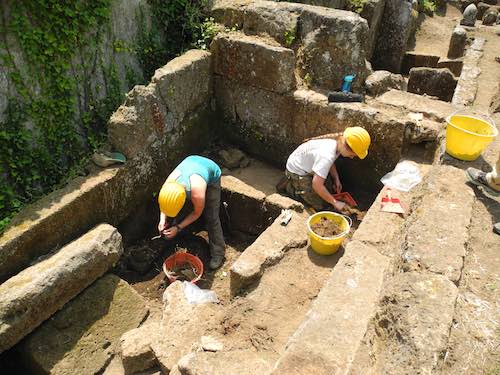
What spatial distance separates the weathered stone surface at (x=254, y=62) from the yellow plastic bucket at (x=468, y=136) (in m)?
2.08

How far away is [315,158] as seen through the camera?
4883mm

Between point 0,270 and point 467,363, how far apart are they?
3728 mm

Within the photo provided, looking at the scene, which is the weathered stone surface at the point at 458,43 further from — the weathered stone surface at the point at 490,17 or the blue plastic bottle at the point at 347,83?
the blue plastic bottle at the point at 347,83

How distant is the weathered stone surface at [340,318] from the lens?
8.35 ft

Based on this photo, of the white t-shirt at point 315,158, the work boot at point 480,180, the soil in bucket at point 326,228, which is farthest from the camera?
the white t-shirt at point 315,158

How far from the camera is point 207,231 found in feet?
17.7

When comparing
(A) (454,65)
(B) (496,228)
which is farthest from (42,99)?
(A) (454,65)

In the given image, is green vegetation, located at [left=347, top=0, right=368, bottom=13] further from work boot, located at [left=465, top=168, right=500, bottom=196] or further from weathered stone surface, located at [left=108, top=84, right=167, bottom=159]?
work boot, located at [left=465, top=168, right=500, bottom=196]

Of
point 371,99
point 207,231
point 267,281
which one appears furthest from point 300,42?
point 267,281

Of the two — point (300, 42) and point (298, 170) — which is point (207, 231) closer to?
point (298, 170)

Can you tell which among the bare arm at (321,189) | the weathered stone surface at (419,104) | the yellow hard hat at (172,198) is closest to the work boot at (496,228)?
the bare arm at (321,189)

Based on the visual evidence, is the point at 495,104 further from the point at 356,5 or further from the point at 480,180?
the point at 356,5

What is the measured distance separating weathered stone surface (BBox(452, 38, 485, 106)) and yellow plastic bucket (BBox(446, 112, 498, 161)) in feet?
4.51

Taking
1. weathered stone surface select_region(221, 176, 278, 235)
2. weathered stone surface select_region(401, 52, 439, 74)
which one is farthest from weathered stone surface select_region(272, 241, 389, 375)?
weathered stone surface select_region(401, 52, 439, 74)
